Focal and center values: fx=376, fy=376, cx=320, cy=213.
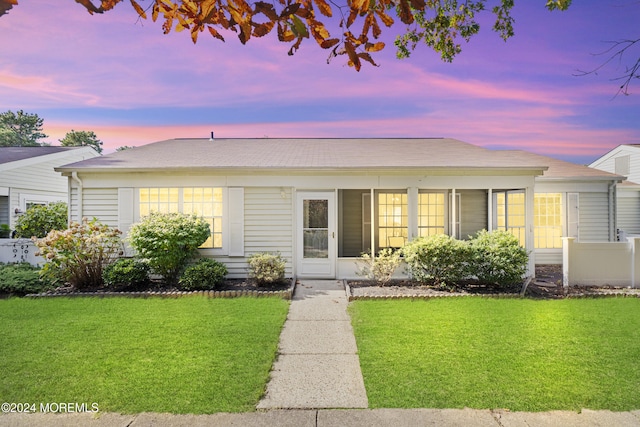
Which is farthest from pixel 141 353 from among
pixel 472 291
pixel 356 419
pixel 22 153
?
pixel 22 153

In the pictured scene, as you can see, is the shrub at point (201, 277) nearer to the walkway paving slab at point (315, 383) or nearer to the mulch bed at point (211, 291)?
the mulch bed at point (211, 291)

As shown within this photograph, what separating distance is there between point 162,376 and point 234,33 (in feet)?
11.6

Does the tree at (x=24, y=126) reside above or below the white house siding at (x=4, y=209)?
above

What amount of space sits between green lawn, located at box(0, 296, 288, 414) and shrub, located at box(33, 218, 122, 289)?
1.27m

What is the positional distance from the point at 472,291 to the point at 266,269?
4.73m

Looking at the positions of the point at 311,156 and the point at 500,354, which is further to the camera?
the point at 311,156

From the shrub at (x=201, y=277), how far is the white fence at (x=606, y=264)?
8.19 meters

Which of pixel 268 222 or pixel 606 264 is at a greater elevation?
pixel 268 222

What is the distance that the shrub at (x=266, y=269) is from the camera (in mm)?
8695

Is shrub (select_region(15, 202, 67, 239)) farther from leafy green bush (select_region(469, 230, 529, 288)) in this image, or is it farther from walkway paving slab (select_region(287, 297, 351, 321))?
leafy green bush (select_region(469, 230, 529, 288))

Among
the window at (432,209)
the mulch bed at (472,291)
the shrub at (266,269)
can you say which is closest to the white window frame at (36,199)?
the shrub at (266,269)

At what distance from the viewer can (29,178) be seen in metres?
17.5

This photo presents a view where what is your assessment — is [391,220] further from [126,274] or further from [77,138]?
[77,138]

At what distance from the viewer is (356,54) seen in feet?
A: 6.83
